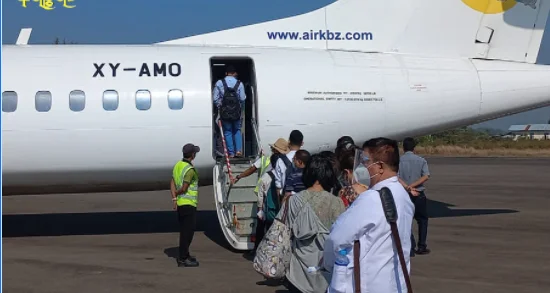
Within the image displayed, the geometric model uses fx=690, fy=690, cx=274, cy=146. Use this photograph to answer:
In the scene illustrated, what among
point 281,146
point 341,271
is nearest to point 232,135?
point 281,146

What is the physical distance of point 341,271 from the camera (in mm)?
3887

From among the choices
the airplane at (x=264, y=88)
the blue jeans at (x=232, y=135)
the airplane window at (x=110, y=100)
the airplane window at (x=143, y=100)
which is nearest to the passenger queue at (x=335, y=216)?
the blue jeans at (x=232, y=135)

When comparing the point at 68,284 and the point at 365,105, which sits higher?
the point at 365,105

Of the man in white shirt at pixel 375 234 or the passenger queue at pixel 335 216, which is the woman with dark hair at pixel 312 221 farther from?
the man in white shirt at pixel 375 234

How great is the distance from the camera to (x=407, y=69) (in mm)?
11930

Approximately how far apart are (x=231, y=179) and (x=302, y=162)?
11.9 ft

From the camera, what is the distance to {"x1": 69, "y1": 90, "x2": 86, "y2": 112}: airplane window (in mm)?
10953

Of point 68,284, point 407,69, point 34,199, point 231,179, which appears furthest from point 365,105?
→ point 34,199

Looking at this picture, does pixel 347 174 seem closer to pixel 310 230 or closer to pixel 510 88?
pixel 310 230

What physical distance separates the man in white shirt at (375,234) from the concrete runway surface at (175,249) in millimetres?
4086

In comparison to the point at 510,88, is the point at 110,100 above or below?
below

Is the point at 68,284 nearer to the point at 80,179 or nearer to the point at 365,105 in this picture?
the point at 80,179

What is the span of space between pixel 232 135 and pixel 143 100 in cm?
158

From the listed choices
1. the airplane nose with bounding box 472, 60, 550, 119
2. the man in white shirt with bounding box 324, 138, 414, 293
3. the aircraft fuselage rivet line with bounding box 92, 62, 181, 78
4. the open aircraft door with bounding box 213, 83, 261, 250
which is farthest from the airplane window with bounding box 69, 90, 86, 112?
the man in white shirt with bounding box 324, 138, 414, 293
